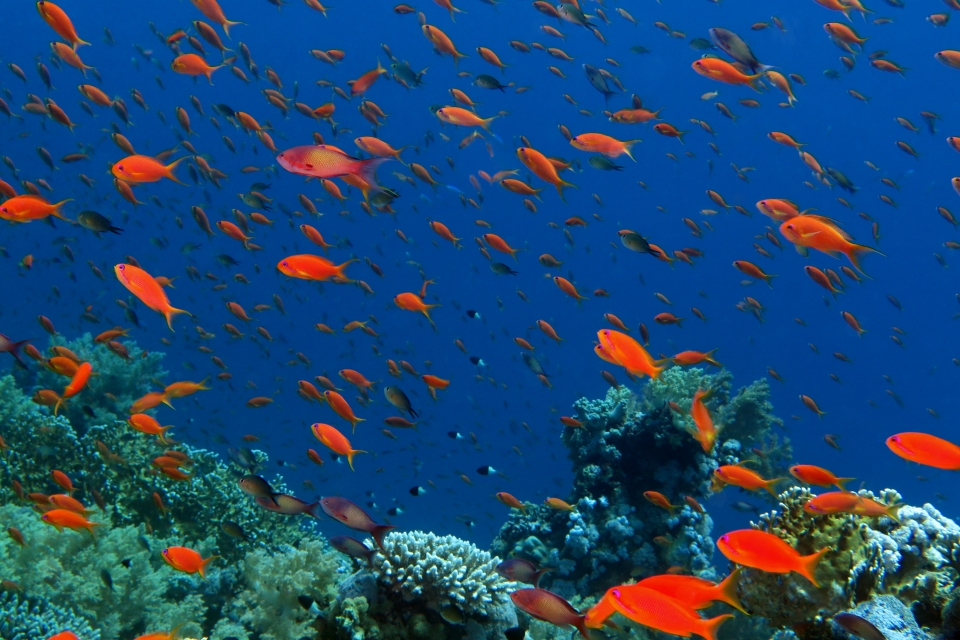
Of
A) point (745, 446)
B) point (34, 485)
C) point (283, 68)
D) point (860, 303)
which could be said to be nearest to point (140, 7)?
point (283, 68)

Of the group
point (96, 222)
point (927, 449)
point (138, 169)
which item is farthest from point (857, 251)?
point (96, 222)

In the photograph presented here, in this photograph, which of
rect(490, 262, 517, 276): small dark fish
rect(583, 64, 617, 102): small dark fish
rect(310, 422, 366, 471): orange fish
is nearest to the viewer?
rect(310, 422, 366, 471): orange fish

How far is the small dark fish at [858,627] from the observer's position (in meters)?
2.87

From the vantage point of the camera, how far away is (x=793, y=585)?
152 inches

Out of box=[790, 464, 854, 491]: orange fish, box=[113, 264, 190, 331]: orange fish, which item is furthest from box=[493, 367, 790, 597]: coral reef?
box=[113, 264, 190, 331]: orange fish

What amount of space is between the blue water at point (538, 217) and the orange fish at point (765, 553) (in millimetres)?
37825

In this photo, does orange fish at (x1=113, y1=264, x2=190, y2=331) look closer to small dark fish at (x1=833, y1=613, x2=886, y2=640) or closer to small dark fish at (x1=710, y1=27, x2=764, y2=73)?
small dark fish at (x1=833, y1=613, x2=886, y2=640)

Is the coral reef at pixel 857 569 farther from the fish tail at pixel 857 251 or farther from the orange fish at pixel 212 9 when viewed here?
the orange fish at pixel 212 9

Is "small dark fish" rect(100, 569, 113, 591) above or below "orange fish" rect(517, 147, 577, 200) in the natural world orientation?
below

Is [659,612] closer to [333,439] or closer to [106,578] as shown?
[333,439]

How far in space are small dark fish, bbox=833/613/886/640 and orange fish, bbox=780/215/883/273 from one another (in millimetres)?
3670

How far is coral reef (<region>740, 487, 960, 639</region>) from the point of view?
11.8 feet

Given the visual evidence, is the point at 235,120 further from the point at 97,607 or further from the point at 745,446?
the point at 745,446

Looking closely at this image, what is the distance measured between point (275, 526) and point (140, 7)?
63629mm
